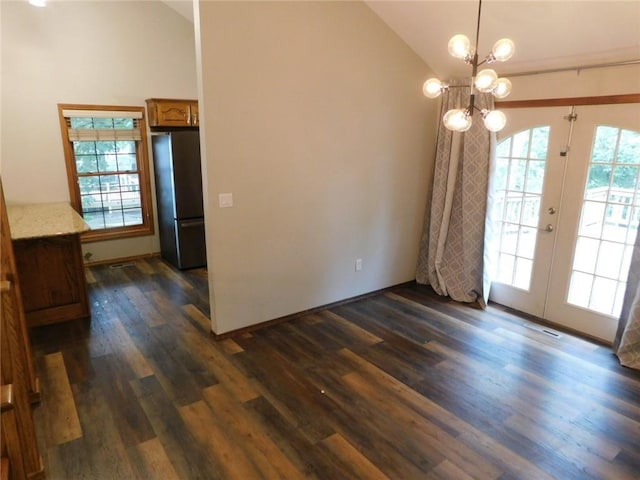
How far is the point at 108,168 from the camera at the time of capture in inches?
206

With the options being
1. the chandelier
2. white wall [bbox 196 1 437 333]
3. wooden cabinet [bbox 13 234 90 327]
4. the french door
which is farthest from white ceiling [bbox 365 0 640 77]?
wooden cabinet [bbox 13 234 90 327]

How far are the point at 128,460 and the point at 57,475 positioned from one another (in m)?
0.33

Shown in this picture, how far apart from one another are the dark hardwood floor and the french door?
350mm

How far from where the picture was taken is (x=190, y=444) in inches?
89.7

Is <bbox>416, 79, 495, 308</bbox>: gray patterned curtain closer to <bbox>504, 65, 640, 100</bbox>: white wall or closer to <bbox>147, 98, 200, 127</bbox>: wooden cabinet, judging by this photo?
<bbox>504, 65, 640, 100</bbox>: white wall

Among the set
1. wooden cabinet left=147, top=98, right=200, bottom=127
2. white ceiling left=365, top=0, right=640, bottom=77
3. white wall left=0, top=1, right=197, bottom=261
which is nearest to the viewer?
white ceiling left=365, top=0, right=640, bottom=77

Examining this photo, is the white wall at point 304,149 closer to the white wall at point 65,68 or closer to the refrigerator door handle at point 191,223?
the refrigerator door handle at point 191,223

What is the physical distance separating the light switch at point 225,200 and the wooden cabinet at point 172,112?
2290 mm

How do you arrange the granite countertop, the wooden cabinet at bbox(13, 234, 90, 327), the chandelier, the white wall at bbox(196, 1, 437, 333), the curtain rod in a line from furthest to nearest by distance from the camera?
the wooden cabinet at bbox(13, 234, 90, 327) < the granite countertop < the white wall at bbox(196, 1, 437, 333) < the curtain rod < the chandelier

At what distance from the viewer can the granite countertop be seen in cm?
339

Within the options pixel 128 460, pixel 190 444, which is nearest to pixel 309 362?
pixel 190 444

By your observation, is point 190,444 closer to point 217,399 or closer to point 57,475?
point 217,399

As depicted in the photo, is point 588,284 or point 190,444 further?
point 588,284

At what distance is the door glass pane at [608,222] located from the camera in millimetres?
3168
